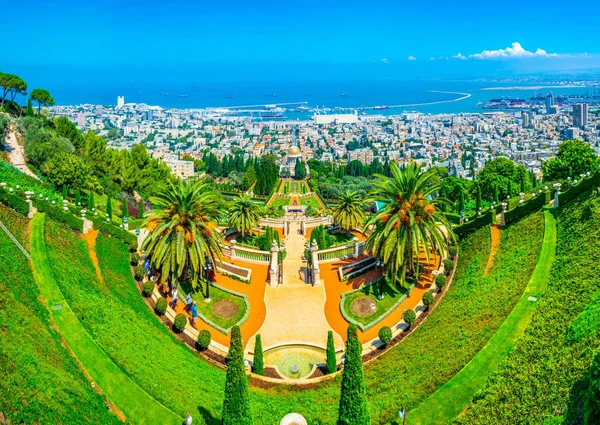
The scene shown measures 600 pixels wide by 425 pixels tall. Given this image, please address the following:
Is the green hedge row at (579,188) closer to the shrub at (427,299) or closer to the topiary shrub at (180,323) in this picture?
the shrub at (427,299)

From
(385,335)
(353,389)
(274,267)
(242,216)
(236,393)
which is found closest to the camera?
(353,389)

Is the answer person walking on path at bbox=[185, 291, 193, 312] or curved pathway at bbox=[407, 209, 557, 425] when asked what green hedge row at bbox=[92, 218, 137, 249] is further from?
curved pathway at bbox=[407, 209, 557, 425]

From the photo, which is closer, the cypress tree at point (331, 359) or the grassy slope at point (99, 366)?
the grassy slope at point (99, 366)

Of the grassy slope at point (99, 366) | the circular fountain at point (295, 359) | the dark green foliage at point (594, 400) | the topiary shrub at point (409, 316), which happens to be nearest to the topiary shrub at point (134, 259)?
the grassy slope at point (99, 366)

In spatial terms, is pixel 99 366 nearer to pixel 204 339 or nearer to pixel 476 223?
pixel 204 339

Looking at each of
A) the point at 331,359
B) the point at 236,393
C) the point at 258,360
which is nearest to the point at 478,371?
the point at 331,359

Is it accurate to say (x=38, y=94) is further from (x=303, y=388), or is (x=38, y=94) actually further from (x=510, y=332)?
(x=510, y=332)
